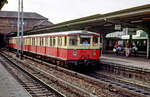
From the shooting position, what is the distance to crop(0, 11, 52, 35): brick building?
56.3 m

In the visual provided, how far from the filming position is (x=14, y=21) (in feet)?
190

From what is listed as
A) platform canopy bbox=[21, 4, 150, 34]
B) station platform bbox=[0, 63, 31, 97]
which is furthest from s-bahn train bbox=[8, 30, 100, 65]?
station platform bbox=[0, 63, 31, 97]

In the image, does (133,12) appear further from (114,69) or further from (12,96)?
(12,96)

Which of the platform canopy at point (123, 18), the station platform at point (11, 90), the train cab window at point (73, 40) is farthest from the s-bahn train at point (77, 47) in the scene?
the station platform at point (11, 90)

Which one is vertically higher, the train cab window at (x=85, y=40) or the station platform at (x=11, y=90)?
the train cab window at (x=85, y=40)

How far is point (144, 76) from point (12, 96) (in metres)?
7.93

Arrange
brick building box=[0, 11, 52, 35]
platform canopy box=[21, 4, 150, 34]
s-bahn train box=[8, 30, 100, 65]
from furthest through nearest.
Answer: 1. brick building box=[0, 11, 52, 35]
2. platform canopy box=[21, 4, 150, 34]
3. s-bahn train box=[8, 30, 100, 65]

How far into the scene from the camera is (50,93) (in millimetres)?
8633

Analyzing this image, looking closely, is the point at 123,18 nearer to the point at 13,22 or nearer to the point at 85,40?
the point at 85,40

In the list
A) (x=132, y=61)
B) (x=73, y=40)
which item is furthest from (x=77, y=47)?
(x=132, y=61)

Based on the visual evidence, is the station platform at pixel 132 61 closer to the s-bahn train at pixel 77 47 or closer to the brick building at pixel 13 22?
the s-bahn train at pixel 77 47

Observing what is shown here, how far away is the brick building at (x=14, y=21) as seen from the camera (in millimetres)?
56312

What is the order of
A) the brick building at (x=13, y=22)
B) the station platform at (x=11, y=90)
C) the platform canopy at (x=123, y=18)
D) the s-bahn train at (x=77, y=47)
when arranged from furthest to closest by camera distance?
the brick building at (x=13, y=22), the platform canopy at (x=123, y=18), the s-bahn train at (x=77, y=47), the station platform at (x=11, y=90)

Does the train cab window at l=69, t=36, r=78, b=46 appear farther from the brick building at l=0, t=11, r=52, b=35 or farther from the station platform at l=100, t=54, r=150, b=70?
the brick building at l=0, t=11, r=52, b=35
